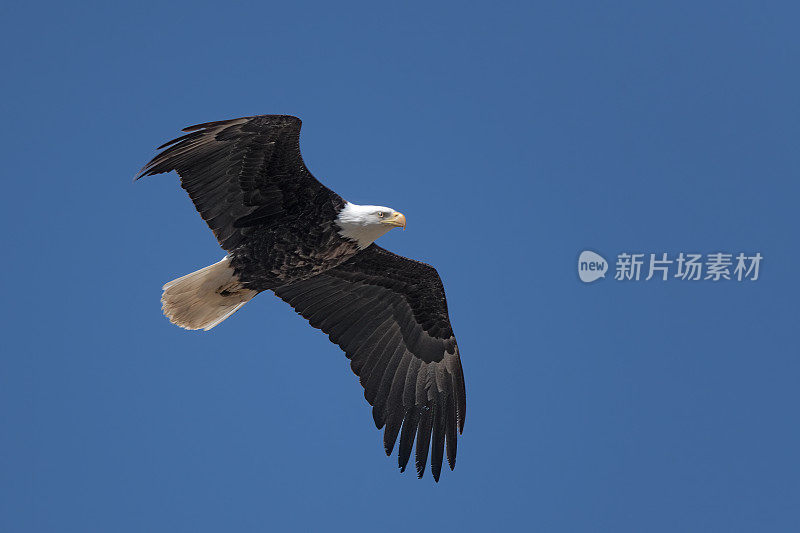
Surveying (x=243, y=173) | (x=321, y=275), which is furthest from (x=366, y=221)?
(x=321, y=275)

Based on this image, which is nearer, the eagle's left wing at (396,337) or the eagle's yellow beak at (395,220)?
the eagle's yellow beak at (395,220)

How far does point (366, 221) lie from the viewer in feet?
35.1

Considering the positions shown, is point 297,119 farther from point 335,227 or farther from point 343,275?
point 343,275

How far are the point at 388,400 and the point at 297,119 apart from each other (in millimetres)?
2922

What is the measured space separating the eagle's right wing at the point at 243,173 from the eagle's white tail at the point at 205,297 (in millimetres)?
278

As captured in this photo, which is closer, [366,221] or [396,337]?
[366,221]

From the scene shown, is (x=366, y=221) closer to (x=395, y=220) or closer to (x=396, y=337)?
(x=395, y=220)

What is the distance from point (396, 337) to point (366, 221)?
173 cm

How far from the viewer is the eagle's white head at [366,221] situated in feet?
35.1

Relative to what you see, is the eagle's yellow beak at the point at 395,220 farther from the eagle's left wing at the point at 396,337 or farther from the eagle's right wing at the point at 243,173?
the eagle's left wing at the point at 396,337

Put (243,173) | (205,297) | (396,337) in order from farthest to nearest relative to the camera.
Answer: (396,337) → (205,297) → (243,173)

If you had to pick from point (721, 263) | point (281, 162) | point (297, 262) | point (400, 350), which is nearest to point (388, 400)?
point (400, 350)

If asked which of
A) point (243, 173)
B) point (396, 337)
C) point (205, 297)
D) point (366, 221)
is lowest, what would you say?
Answer: point (205, 297)

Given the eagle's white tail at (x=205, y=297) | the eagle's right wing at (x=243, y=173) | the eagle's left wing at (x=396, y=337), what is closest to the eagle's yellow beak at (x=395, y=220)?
the eagle's right wing at (x=243, y=173)
